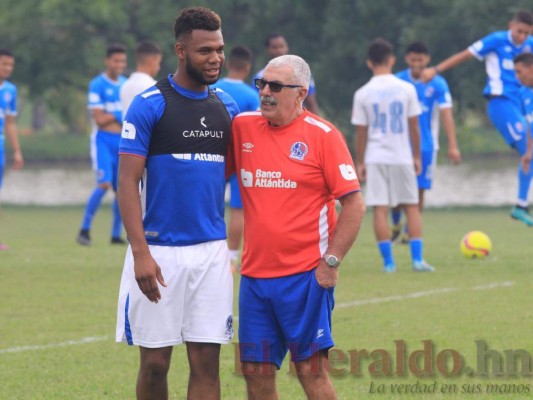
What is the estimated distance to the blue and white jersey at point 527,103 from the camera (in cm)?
1478

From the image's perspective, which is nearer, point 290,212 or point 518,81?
point 290,212

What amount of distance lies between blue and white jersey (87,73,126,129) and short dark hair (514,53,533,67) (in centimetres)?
577

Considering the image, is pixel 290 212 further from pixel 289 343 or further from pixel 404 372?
pixel 404 372

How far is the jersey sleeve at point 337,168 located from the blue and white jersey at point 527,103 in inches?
351

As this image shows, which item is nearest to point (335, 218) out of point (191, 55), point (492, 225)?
point (191, 55)

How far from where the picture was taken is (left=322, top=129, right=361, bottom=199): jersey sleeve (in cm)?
619

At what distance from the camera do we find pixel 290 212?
6.25 metres

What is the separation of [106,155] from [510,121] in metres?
5.45

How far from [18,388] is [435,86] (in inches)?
404

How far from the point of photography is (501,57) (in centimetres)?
1483

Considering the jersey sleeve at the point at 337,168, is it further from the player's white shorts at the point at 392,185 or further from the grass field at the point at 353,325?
the player's white shorts at the point at 392,185

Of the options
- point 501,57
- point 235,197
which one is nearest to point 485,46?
point 501,57

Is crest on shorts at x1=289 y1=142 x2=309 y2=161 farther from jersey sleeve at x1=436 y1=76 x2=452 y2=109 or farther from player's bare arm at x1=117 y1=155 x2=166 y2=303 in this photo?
jersey sleeve at x1=436 y1=76 x2=452 y2=109

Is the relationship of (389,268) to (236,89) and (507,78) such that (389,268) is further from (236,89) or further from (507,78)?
(507,78)
